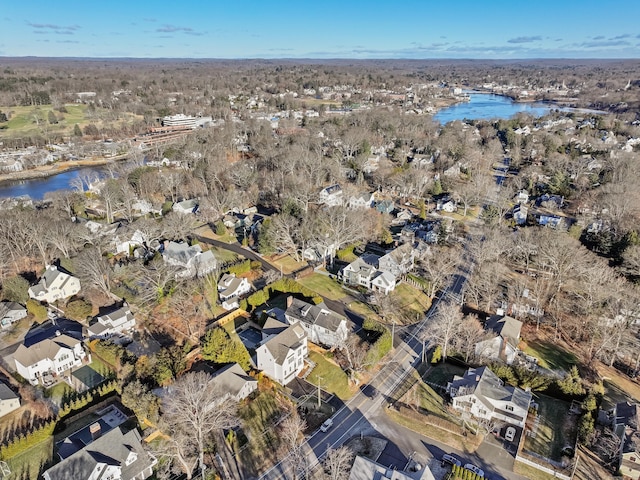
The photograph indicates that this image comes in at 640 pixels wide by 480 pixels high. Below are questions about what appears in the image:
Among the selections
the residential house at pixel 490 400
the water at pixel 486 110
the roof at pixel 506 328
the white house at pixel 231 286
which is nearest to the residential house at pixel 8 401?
the white house at pixel 231 286

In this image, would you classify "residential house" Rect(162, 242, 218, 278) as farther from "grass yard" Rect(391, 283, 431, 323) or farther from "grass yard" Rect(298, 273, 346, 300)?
"grass yard" Rect(391, 283, 431, 323)

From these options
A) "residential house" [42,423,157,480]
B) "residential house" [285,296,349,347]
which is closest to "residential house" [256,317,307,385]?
"residential house" [285,296,349,347]

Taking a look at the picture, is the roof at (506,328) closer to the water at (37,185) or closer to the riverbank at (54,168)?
the water at (37,185)

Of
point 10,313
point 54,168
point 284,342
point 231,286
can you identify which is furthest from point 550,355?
point 54,168

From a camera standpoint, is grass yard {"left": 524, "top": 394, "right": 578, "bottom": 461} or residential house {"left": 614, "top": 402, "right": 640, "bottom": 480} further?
grass yard {"left": 524, "top": 394, "right": 578, "bottom": 461}

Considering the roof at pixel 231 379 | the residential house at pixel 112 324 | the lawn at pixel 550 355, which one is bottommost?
the lawn at pixel 550 355

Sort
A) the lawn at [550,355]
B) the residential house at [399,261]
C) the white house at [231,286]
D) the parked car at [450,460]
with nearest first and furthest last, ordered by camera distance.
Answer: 1. the parked car at [450,460]
2. the lawn at [550,355]
3. the white house at [231,286]
4. the residential house at [399,261]
